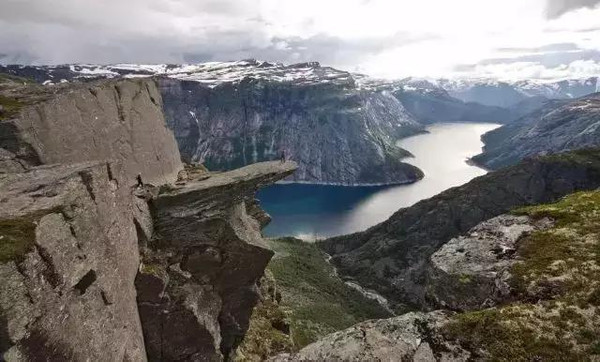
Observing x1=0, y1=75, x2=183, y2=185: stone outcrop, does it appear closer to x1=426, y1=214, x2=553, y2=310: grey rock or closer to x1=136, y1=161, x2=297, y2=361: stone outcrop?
x1=136, y1=161, x2=297, y2=361: stone outcrop

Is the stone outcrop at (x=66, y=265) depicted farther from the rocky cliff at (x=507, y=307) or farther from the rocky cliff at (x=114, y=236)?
the rocky cliff at (x=507, y=307)

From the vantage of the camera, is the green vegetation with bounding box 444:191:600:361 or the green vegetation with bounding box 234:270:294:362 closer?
the green vegetation with bounding box 444:191:600:361

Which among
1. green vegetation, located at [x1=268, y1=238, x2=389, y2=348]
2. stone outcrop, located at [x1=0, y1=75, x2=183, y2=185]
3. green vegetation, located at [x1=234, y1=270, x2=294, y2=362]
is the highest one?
stone outcrop, located at [x1=0, y1=75, x2=183, y2=185]

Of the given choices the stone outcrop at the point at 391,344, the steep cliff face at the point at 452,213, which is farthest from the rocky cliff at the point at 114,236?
the steep cliff face at the point at 452,213

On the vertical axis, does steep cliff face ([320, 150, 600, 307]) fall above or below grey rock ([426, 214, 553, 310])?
below

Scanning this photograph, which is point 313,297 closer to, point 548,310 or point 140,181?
point 140,181

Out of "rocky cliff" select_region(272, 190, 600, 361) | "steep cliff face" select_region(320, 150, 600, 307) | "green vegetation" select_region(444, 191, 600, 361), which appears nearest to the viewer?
"green vegetation" select_region(444, 191, 600, 361)

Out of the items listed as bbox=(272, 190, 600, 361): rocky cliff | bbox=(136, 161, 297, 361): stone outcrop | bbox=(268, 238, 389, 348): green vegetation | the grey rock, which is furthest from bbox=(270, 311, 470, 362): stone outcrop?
bbox=(268, 238, 389, 348): green vegetation

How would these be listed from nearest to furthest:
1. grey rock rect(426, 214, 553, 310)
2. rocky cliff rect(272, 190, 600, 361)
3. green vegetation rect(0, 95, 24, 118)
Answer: rocky cliff rect(272, 190, 600, 361) → grey rock rect(426, 214, 553, 310) → green vegetation rect(0, 95, 24, 118)
